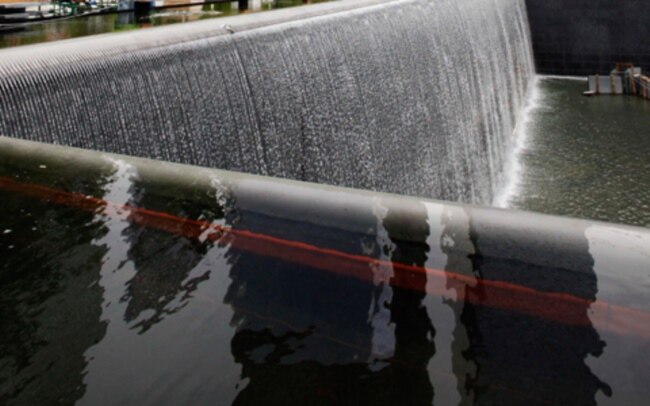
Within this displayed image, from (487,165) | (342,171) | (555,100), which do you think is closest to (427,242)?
(342,171)

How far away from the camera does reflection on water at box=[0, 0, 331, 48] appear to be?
8649 millimetres

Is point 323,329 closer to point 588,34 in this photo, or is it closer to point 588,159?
point 588,159

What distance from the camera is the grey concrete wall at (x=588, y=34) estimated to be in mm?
17672

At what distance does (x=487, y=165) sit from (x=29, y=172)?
341 inches

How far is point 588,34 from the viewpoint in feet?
59.4

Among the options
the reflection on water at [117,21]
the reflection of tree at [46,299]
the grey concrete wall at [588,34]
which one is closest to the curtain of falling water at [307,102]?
the reflection of tree at [46,299]

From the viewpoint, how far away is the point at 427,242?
2.32 meters

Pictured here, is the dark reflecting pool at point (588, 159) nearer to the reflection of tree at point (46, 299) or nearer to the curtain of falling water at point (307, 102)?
the curtain of falling water at point (307, 102)

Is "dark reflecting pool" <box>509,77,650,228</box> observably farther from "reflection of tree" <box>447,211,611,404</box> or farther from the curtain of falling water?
"reflection of tree" <box>447,211,611,404</box>

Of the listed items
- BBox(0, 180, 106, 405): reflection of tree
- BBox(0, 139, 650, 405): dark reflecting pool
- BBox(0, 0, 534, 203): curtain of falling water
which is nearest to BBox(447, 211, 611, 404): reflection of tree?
BBox(0, 139, 650, 405): dark reflecting pool

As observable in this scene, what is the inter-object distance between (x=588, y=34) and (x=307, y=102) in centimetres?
1424

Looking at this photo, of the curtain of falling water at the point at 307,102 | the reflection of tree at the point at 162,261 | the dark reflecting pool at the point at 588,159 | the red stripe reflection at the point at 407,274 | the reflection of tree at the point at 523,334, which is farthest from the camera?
the dark reflecting pool at the point at 588,159

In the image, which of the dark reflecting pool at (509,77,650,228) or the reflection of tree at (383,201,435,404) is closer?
the reflection of tree at (383,201,435,404)

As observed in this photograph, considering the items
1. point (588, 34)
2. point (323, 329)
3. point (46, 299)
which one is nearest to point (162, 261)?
point (46, 299)
